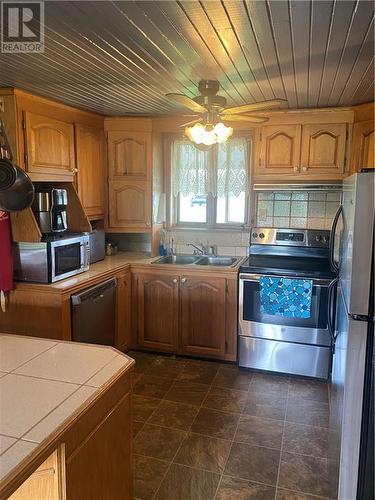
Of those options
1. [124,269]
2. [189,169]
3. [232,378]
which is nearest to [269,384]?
[232,378]

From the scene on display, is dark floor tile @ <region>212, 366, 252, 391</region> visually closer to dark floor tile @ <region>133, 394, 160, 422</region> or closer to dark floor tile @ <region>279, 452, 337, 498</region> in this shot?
dark floor tile @ <region>133, 394, 160, 422</region>

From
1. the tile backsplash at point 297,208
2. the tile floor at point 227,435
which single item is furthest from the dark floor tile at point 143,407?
the tile backsplash at point 297,208

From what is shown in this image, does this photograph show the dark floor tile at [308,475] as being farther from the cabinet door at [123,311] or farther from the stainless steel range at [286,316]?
the cabinet door at [123,311]

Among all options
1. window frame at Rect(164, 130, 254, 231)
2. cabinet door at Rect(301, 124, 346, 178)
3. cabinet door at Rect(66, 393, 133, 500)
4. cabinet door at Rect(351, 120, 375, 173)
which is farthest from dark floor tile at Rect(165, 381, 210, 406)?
cabinet door at Rect(351, 120, 375, 173)

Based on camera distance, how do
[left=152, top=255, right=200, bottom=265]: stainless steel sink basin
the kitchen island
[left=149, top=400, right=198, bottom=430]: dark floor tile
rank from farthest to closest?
[left=152, top=255, right=200, bottom=265]: stainless steel sink basin
[left=149, top=400, right=198, bottom=430]: dark floor tile
the kitchen island

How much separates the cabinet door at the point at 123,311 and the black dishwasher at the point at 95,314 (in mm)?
102

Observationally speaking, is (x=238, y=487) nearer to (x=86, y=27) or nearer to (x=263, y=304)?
(x=263, y=304)

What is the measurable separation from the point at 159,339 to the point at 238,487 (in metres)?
1.74

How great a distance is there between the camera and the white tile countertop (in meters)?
1.09

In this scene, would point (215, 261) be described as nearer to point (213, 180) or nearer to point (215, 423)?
point (213, 180)

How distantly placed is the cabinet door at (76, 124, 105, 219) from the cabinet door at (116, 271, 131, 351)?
0.68m

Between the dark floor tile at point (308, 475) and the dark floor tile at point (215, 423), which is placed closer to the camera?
the dark floor tile at point (308, 475)

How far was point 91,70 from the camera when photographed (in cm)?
235

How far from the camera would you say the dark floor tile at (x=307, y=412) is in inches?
107
